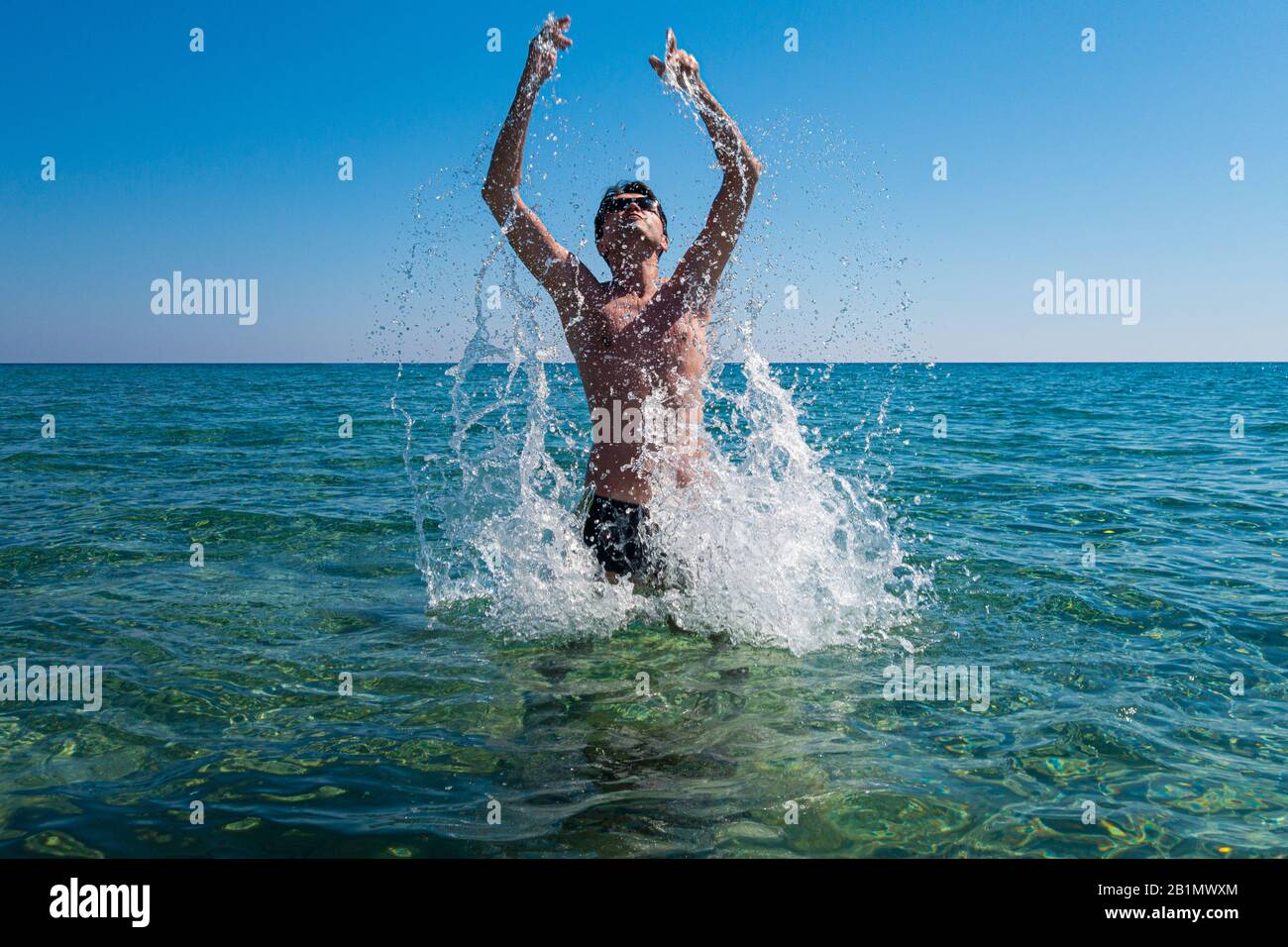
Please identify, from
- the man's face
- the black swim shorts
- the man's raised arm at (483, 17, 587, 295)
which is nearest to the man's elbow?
the man's raised arm at (483, 17, 587, 295)

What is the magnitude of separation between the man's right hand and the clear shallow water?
2936mm

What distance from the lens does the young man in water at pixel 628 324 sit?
13.1 feet

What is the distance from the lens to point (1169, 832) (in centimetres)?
271

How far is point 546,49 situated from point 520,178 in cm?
60

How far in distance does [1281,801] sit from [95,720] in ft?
15.5

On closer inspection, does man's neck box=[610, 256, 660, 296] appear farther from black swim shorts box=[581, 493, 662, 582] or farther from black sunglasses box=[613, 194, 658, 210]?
black swim shorts box=[581, 493, 662, 582]

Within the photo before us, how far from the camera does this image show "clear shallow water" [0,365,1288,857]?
270 cm

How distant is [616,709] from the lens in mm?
3604

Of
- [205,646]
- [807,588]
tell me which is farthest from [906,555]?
[205,646]

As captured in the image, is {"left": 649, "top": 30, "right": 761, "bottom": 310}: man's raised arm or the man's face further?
the man's face

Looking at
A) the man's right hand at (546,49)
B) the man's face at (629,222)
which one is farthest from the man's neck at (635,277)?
the man's right hand at (546,49)

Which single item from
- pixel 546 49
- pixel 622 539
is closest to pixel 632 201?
pixel 546 49

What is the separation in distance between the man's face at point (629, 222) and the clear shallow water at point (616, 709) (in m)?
2.17
